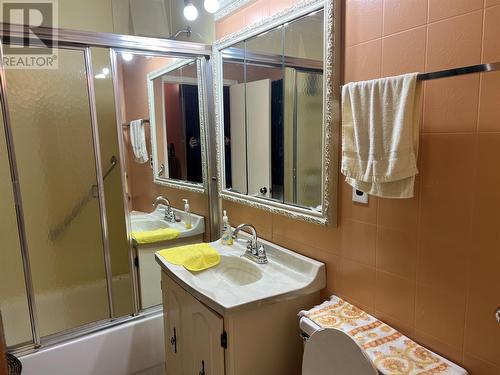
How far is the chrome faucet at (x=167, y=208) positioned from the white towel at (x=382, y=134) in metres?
1.39

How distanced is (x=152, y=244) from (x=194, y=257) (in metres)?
0.56

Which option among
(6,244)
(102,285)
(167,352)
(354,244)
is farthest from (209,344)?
(6,244)

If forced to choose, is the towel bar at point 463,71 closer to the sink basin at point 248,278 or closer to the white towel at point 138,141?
the sink basin at point 248,278

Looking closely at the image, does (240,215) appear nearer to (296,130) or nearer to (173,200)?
(173,200)

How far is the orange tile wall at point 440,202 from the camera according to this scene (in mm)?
1011

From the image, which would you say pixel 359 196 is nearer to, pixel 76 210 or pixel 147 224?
pixel 147 224

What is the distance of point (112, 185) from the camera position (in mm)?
2148

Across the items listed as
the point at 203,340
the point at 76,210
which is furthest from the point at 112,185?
the point at 203,340

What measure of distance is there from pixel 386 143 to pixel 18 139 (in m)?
1.95

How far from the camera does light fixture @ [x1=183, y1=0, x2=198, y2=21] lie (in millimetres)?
2133

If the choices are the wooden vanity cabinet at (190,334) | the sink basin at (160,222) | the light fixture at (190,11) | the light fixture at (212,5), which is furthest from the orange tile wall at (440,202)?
the sink basin at (160,222)

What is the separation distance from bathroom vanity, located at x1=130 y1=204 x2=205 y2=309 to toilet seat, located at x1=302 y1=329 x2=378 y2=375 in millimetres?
1303

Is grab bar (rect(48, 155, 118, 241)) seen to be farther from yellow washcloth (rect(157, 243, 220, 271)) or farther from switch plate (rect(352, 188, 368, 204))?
switch plate (rect(352, 188, 368, 204))

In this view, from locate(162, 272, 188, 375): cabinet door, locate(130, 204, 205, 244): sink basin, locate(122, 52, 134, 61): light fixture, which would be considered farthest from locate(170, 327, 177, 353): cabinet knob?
locate(122, 52, 134, 61): light fixture
